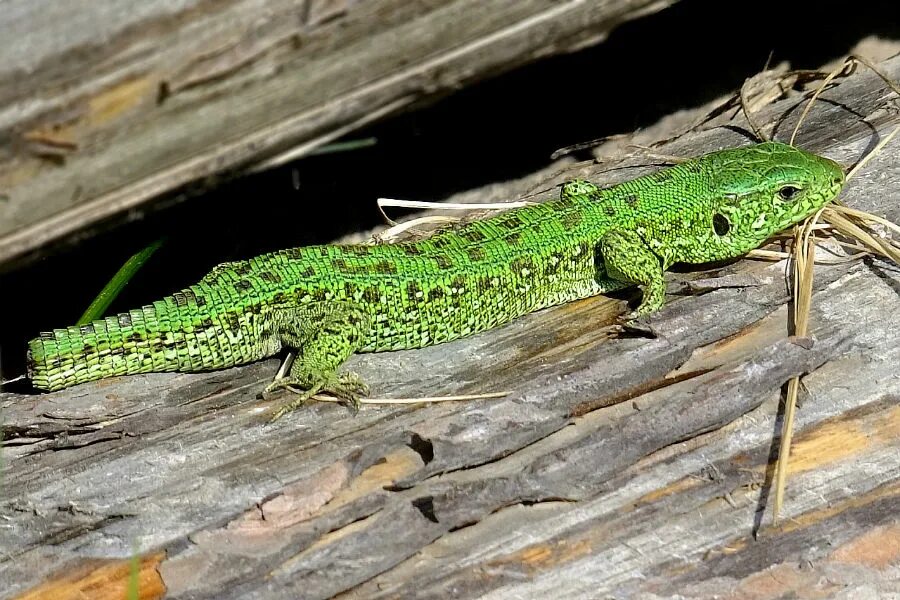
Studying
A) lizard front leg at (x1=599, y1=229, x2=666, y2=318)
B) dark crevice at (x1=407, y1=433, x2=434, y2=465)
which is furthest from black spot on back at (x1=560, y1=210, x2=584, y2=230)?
dark crevice at (x1=407, y1=433, x2=434, y2=465)

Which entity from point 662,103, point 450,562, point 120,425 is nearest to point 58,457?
point 120,425

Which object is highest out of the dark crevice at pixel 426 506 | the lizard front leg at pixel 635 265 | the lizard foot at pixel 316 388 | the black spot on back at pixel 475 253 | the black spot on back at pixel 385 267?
the black spot on back at pixel 385 267

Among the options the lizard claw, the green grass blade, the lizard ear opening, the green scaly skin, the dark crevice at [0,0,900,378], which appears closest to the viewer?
the lizard claw

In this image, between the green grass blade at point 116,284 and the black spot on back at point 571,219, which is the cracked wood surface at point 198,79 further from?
the black spot on back at point 571,219

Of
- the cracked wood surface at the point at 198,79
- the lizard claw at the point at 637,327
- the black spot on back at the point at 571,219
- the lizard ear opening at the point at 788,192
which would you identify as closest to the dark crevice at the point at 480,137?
the black spot on back at the point at 571,219

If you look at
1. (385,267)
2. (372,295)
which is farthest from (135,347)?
(385,267)

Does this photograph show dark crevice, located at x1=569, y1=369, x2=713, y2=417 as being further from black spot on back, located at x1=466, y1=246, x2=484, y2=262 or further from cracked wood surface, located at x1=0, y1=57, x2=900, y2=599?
black spot on back, located at x1=466, y1=246, x2=484, y2=262

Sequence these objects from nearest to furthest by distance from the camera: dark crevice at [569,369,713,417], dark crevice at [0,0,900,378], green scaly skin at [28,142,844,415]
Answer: dark crevice at [569,369,713,417] < green scaly skin at [28,142,844,415] < dark crevice at [0,0,900,378]
